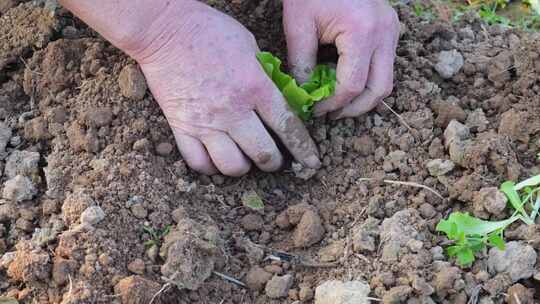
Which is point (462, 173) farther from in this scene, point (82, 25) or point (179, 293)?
point (82, 25)

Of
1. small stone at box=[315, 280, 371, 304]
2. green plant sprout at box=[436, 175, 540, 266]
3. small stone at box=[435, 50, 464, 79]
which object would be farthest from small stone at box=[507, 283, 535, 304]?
small stone at box=[435, 50, 464, 79]

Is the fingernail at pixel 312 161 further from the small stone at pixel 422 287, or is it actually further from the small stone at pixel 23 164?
the small stone at pixel 23 164

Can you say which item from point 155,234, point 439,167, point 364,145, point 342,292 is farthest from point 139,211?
point 439,167

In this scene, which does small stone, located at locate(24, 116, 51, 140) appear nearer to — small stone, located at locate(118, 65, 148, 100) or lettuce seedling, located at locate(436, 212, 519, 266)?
small stone, located at locate(118, 65, 148, 100)

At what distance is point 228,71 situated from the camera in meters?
2.22

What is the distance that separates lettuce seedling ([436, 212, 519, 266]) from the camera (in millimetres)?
2002

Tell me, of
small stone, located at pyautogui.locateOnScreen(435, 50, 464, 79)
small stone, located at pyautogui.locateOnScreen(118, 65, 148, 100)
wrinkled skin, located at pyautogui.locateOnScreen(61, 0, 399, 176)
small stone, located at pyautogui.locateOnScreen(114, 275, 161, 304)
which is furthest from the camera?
small stone, located at pyautogui.locateOnScreen(435, 50, 464, 79)

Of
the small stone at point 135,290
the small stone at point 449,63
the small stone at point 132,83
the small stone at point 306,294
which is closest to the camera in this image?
the small stone at point 135,290

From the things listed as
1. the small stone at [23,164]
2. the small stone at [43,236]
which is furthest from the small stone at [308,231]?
the small stone at [23,164]

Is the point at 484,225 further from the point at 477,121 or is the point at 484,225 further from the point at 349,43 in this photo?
the point at 349,43

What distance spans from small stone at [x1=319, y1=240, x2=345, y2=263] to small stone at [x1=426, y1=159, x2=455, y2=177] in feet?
1.17

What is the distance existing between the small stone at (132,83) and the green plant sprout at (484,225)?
949 mm

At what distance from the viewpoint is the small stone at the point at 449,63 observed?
2545 millimetres

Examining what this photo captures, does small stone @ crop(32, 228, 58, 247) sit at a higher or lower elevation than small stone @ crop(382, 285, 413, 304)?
higher
